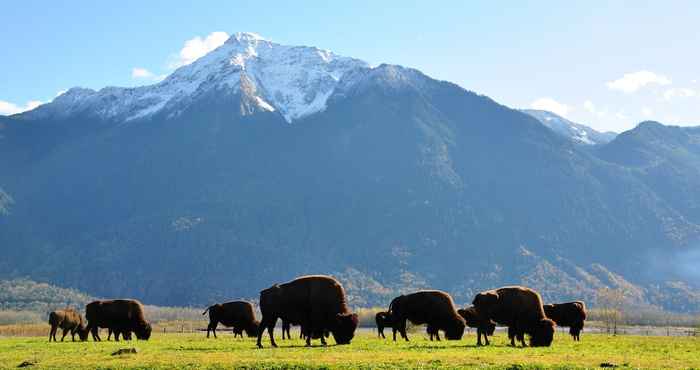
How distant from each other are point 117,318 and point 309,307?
26323mm

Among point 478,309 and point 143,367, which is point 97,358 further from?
point 478,309

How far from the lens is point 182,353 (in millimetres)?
45094

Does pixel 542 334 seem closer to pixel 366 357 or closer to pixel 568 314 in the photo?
pixel 366 357

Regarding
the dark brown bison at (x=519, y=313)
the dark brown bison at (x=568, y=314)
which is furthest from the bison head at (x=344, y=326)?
the dark brown bison at (x=568, y=314)

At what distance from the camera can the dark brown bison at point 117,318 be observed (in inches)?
2643

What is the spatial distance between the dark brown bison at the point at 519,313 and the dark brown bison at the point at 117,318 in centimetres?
3273

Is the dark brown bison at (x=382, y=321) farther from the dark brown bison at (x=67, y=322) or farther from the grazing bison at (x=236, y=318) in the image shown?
the dark brown bison at (x=67, y=322)

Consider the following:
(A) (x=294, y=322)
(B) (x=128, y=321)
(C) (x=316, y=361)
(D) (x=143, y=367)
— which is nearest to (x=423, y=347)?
(A) (x=294, y=322)

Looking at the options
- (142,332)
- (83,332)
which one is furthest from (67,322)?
(142,332)

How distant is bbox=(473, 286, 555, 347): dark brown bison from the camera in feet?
164

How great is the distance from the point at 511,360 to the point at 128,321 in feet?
134

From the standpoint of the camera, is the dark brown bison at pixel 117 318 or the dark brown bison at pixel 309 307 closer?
the dark brown bison at pixel 309 307

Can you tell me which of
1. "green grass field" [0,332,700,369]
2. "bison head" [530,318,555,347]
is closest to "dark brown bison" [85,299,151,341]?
"green grass field" [0,332,700,369]

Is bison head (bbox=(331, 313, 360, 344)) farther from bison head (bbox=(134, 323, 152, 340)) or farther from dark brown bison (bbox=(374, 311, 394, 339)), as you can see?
bison head (bbox=(134, 323, 152, 340))
